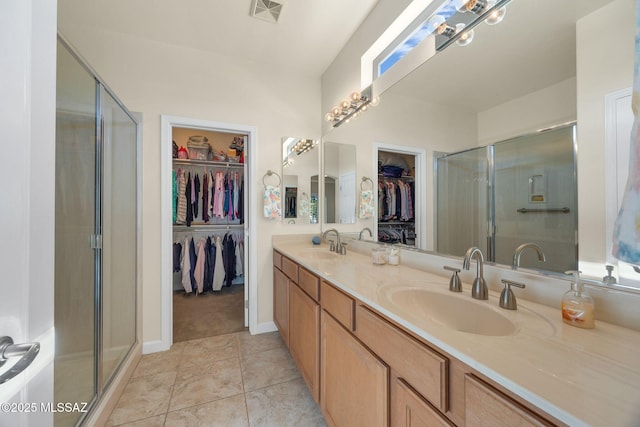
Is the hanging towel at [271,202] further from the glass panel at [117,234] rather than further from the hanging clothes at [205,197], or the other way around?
the hanging clothes at [205,197]

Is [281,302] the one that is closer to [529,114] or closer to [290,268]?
[290,268]

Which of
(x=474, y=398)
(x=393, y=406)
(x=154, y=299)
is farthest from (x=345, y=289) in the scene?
(x=154, y=299)

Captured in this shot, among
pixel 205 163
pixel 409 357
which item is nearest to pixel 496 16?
pixel 409 357

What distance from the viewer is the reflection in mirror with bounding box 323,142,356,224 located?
2.17 metres

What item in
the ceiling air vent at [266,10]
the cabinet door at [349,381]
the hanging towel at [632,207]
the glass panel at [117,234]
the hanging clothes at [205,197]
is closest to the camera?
the hanging towel at [632,207]

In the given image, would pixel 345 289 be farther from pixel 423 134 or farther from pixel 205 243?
pixel 205 243

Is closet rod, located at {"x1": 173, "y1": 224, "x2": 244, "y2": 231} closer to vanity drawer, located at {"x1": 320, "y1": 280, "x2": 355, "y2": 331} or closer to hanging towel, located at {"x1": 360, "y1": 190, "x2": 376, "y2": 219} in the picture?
hanging towel, located at {"x1": 360, "y1": 190, "x2": 376, "y2": 219}

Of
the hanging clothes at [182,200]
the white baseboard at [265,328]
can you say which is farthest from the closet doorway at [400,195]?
the hanging clothes at [182,200]

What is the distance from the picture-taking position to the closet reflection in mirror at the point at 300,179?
2.49 m

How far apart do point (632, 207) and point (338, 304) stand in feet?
3.22

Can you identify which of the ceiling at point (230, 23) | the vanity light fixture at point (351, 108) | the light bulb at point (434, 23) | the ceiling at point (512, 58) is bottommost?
the ceiling at point (512, 58)

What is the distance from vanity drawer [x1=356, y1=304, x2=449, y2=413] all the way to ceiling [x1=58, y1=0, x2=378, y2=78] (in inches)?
84.2

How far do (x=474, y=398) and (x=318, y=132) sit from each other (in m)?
2.53

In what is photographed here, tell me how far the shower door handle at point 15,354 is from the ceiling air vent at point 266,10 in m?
2.16
